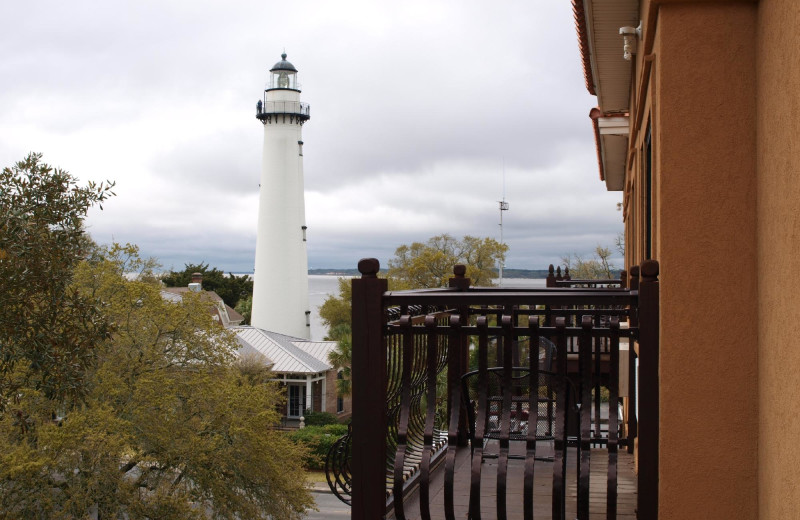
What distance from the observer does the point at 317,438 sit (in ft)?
105

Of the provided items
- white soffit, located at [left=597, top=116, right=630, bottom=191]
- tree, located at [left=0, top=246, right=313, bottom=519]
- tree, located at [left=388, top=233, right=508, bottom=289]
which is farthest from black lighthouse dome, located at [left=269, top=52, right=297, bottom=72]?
white soffit, located at [left=597, top=116, right=630, bottom=191]

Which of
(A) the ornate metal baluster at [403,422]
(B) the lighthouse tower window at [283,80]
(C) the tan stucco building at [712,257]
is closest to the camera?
(C) the tan stucco building at [712,257]

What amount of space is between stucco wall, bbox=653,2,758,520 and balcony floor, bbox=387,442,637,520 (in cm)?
137

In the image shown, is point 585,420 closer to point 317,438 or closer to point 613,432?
point 613,432

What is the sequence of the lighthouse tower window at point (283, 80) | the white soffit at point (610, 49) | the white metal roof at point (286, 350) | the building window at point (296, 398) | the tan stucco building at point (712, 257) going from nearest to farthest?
the tan stucco building at point (712, 257) → the white soffit at point (610, 49) → the white metal roof at point (286, 350) → the building window at point (296, 398) → the lighthouse tower window at point (283, 80)

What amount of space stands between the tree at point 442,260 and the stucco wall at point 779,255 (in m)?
40.8

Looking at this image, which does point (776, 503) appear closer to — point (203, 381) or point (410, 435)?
point (410, 435)

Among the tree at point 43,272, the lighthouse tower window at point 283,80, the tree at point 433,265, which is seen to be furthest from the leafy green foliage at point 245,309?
the tree at point 43,272

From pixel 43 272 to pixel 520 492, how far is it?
8.73m

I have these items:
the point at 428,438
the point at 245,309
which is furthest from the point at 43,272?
the point at 245,309

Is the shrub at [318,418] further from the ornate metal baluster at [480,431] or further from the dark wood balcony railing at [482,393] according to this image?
the ornate metal baluster at [480,431]

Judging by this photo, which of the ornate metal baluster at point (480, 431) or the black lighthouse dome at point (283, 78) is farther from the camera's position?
the black lighthouse dome at point (283, 78)

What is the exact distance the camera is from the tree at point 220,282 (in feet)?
216

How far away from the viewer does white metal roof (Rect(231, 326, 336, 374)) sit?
3843 centimetres
